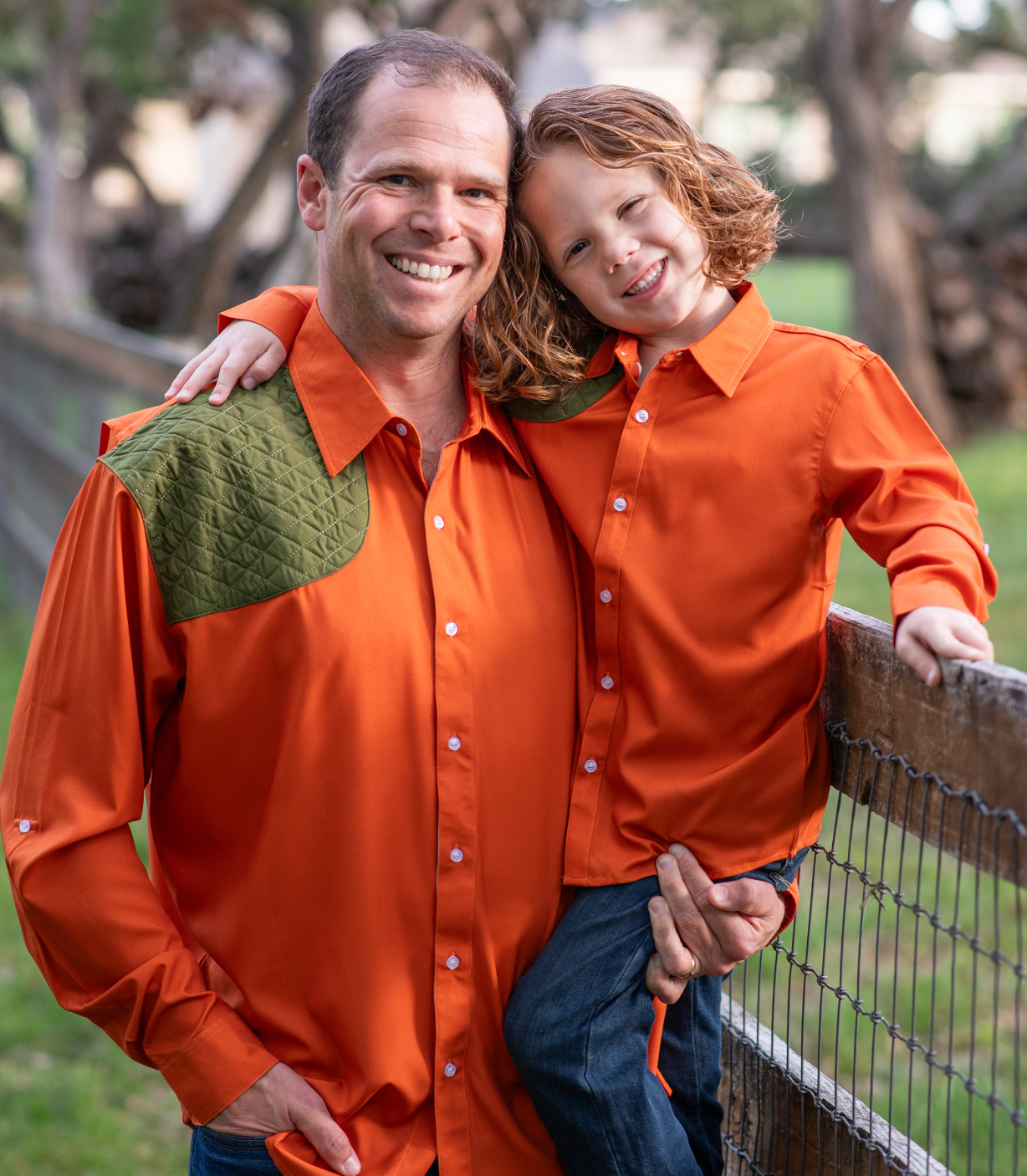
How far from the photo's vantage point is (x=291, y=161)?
39.0ft

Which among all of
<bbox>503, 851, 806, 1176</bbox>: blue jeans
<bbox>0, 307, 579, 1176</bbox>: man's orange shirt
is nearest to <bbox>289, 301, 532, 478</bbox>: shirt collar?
<bbox>0, 307, 579, 1176</bbox>: man's orange shirt

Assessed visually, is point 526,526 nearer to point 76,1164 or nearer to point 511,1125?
point 511,1125

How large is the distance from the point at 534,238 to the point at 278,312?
48 centimetres

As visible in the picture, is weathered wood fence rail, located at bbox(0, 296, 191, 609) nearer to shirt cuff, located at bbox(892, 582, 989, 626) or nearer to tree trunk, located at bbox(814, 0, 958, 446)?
shirt cuff, located at bbox(892, 582, 989, 626)

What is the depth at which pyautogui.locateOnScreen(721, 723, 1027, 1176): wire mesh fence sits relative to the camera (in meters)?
1.54

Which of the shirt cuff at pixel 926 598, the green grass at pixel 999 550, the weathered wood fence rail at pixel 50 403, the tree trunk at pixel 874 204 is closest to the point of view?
the shirt cuff at pixel 926 598

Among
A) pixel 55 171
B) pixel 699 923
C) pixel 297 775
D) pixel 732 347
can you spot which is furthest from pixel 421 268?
pixel 55 171

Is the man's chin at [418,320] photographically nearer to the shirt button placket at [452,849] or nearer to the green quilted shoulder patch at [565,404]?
the green quilted shoulder patch at [565,404]

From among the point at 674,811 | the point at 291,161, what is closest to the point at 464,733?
the point at 674,811

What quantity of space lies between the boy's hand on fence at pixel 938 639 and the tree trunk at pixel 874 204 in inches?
360

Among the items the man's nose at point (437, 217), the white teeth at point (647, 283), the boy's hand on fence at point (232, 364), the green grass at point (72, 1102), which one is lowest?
the green grass at point (72, 1102)

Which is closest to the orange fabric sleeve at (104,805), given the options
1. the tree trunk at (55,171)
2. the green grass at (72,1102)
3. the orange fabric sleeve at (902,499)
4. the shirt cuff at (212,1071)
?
the shirt cuff at (212,1071)

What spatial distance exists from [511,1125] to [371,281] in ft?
4.47

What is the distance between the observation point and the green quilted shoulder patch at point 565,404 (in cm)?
217
